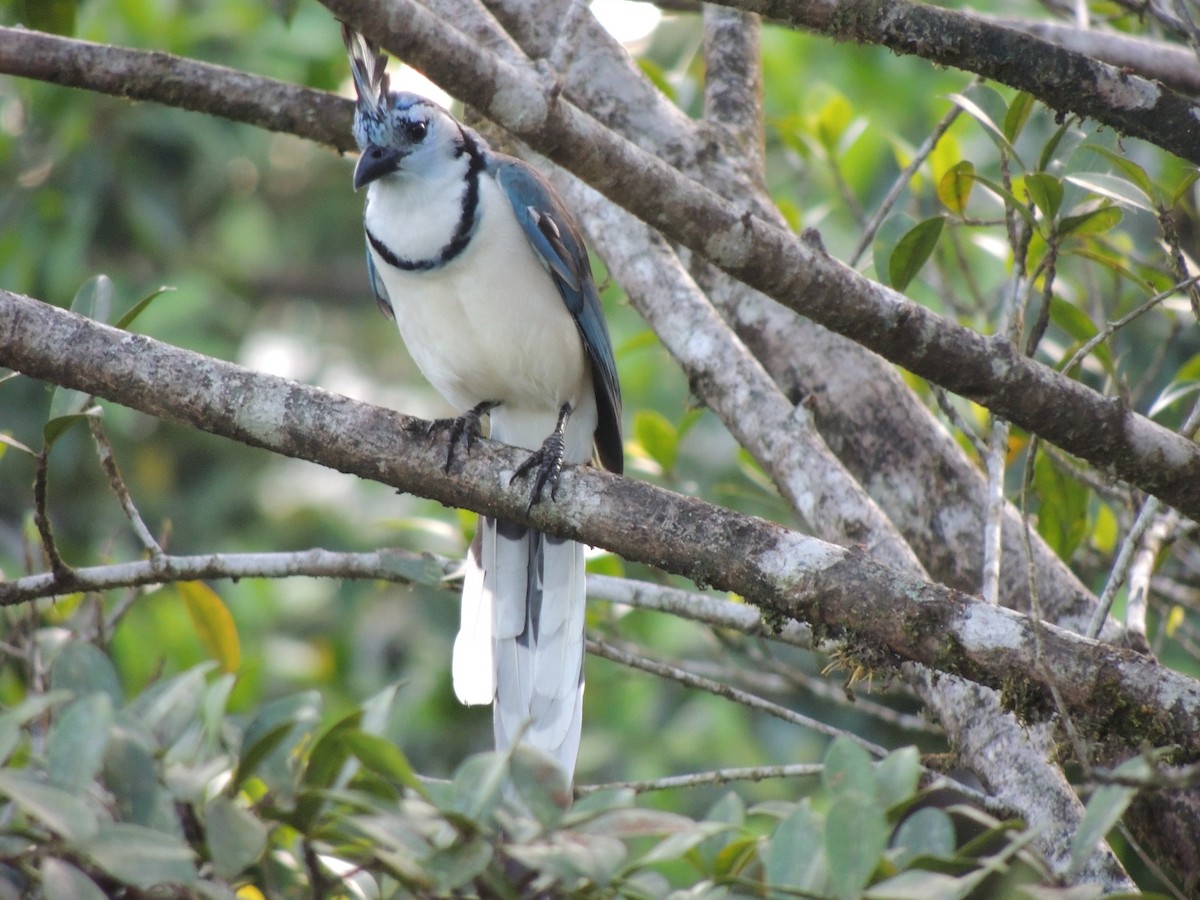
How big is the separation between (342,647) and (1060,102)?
4.26m

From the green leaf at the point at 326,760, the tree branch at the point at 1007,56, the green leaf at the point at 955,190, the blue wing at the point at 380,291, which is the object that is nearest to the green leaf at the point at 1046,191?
the tree branch at the point at 1007,56

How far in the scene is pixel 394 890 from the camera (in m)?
1.69

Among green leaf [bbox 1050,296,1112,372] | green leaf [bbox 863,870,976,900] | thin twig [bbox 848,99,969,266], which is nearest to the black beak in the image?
thin twig [bbox 848,99,969,266]


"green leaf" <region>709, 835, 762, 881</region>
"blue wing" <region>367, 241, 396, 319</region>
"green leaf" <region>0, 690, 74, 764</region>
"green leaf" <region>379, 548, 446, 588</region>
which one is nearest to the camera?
"green leaf" <region>0, 690, 74, 764</region>

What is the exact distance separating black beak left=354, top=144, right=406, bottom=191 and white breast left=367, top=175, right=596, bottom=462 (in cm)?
13

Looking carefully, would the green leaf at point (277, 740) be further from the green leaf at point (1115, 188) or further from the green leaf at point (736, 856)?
the green leaf at point (1115, 188)

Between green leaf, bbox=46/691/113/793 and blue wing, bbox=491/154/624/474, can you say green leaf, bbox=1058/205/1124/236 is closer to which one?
blue wing, bbox=491/154/624/474

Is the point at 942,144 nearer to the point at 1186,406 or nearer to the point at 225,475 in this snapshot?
the point at 1186,406

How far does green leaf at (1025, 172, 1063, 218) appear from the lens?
2648 millimetres

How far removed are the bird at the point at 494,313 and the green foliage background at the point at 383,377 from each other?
363 mm

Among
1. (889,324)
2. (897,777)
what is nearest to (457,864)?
(897,777)

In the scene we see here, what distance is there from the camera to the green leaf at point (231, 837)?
4.68ft

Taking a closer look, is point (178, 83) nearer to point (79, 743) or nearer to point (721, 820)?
point (79, 743)

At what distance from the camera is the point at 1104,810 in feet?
5.07
